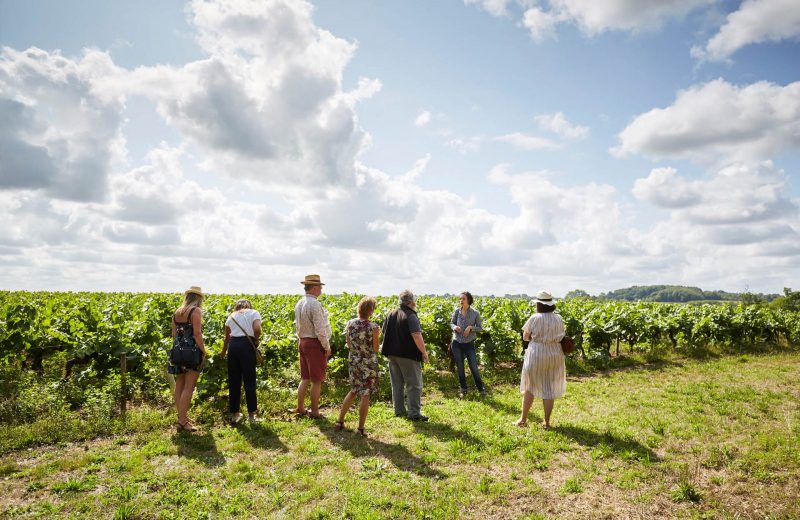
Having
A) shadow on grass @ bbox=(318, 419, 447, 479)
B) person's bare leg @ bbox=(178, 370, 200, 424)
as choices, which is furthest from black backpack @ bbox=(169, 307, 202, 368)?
shadow on grass @ bbox=(318, 419, 447, 479)

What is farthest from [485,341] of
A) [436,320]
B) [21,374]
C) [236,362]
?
[21,374]

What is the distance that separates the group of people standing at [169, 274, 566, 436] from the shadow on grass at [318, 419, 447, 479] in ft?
0.67

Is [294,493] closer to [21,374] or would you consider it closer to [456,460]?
[456,460]

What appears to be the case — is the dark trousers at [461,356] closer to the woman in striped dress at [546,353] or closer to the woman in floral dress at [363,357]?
the woman in striped dress at [546,353]

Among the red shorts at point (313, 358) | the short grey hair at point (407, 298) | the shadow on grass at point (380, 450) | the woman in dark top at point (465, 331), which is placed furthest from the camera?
the woman in dark top at point (465, 331)

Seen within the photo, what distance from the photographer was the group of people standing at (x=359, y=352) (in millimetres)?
6965

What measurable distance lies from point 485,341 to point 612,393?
3.70 meters

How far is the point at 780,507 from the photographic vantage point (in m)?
4.71

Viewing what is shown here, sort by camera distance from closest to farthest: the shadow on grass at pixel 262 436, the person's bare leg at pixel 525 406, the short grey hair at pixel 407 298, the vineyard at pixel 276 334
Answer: the shadow on grass at pixel 262 436
the person's bare leg at pixel 525 406
the short grey hair at pixel 407 298
the vineyard at pixel 276 334

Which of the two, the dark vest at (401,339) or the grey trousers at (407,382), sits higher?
the dark vest at (401,339)

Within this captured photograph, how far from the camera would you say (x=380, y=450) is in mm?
6324

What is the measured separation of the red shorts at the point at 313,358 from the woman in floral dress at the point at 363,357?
0.72m

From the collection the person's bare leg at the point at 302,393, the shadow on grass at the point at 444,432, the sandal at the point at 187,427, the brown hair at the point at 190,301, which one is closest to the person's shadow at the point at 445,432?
the shadow on grass at the point at 444,432

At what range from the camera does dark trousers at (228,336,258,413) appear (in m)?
7.46
